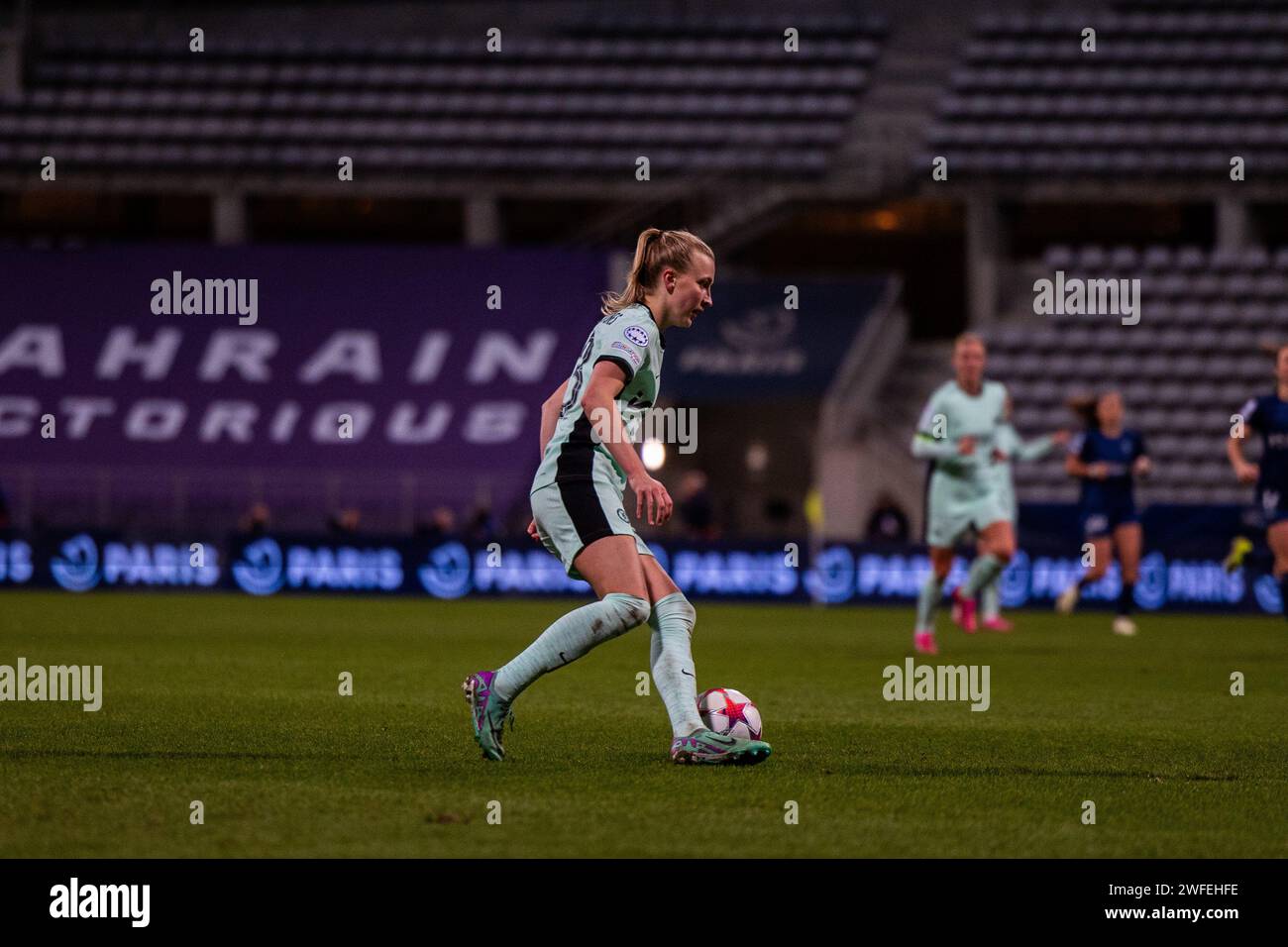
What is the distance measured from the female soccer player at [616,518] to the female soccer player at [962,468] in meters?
6.80

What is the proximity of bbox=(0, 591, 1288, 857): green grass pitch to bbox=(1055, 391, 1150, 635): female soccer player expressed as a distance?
126 inches

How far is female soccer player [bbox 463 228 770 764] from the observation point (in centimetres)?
705

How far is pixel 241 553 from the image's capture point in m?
24.1

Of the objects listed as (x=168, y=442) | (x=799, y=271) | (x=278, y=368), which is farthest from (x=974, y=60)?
(x=168, y=442)

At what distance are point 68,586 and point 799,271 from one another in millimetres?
14776

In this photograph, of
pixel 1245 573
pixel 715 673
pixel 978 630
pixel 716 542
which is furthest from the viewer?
pixel 716 542

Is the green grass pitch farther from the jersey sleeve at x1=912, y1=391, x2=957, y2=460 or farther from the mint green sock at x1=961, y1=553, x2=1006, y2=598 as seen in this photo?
the jersey sleeve at x1=912, y1=391, x2=957, y2=460

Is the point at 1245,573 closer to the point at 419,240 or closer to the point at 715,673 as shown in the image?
the point at 715,673

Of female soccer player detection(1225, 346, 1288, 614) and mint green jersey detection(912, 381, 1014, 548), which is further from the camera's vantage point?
mint green jersey detection(912, 381, 1014, 548)

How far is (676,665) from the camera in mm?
7270

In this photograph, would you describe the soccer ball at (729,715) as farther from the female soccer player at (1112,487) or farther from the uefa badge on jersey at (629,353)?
the female soccer player at (1112,487)
